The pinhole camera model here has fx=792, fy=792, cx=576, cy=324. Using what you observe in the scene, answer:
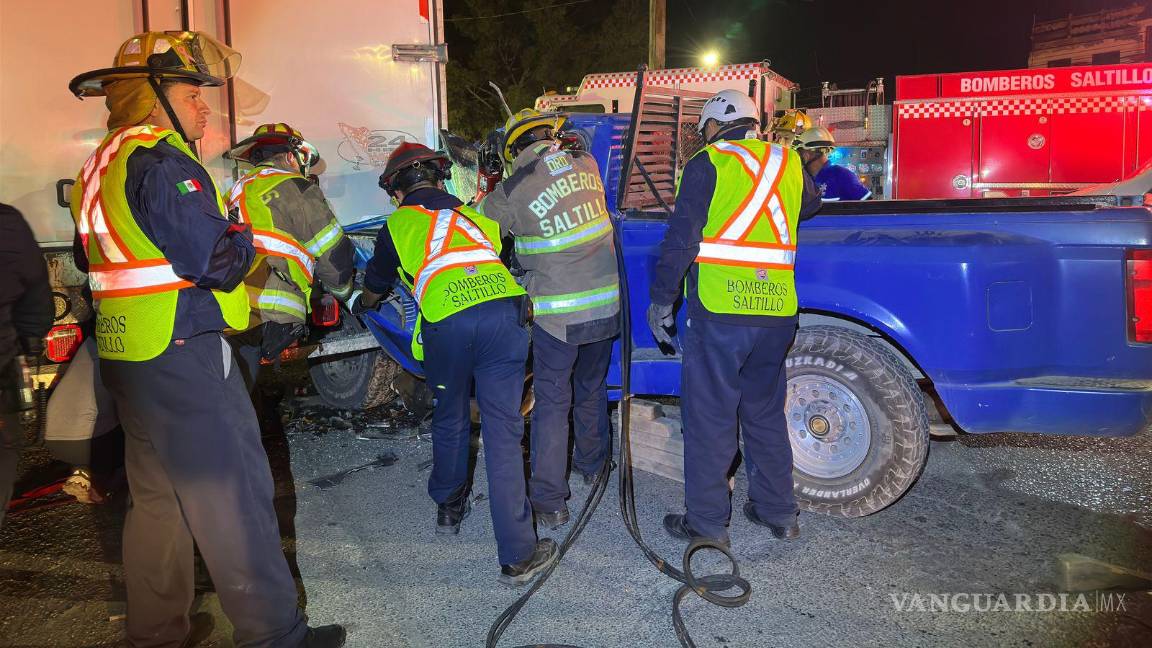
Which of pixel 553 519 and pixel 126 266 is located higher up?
pixel 126 266

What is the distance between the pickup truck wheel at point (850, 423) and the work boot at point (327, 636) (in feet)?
7.45

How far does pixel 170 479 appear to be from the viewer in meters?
2.45

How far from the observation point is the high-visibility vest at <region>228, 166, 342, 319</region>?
372cm

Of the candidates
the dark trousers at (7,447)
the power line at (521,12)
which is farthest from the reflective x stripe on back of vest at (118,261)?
the power line at (521,12)

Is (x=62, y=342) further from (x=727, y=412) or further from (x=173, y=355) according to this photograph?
(x=727, y=412)

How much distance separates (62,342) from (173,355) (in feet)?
6.48

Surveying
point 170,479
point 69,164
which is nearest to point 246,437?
point 170,479

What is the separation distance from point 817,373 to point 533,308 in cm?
143

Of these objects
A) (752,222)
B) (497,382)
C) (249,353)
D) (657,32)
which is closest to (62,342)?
(249,353)

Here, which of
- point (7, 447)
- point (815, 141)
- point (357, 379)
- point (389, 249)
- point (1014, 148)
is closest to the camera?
point (7, 447)

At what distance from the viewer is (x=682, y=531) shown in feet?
12.2

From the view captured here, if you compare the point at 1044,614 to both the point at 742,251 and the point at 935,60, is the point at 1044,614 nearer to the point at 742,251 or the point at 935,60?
the point at 742,251

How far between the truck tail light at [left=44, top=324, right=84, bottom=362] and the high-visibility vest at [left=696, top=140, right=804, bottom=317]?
306 cm

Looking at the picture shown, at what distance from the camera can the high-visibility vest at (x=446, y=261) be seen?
11.1 feet
